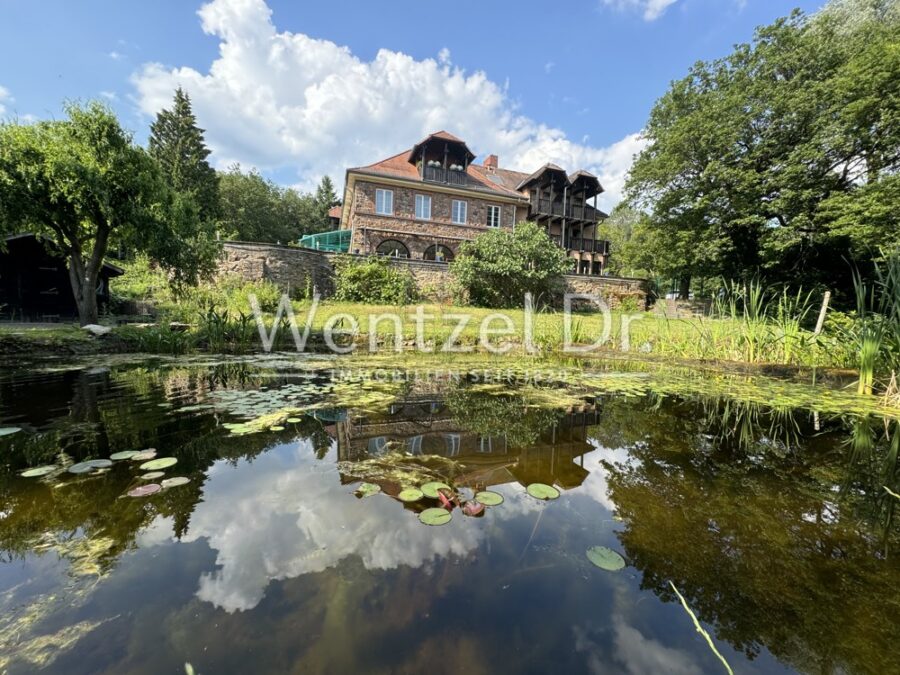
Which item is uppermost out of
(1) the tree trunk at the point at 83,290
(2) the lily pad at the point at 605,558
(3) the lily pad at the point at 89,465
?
(1) the tree trunk at the point at 83,290

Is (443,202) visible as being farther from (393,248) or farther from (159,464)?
(159,464)

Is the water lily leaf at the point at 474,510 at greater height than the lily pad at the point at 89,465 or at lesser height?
lesser

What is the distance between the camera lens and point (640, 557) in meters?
1.49

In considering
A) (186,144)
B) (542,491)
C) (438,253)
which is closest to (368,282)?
(438,253)

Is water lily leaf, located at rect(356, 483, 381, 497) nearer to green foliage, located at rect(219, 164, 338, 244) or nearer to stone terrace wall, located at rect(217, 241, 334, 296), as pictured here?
stone terrace wall, located at rect(217, 241, 334, 296)

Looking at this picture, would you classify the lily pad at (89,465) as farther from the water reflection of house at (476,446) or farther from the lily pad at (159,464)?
the water reflection of house at (476,446)

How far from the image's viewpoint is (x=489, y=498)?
6.10 feet

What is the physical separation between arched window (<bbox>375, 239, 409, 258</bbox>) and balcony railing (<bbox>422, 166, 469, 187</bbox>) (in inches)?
141

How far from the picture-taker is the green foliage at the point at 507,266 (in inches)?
611

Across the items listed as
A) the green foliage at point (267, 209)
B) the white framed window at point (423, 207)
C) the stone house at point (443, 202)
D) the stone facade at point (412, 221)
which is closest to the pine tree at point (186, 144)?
the green foliage at point (267, 209)

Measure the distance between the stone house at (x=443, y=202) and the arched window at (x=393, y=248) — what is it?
0.16 feet

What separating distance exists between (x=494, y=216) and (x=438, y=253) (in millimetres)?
3908

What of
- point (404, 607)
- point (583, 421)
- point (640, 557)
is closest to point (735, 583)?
point (640, 557)

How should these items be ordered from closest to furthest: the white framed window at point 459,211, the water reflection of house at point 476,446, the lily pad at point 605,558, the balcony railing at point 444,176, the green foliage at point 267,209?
1. the lily pad at point 605,558
2. the water reflection of house at point 476,446
3. the balcony railing at point 444,176
4. the white framed window at point 459,211
5. the green foliage at point 267,209
